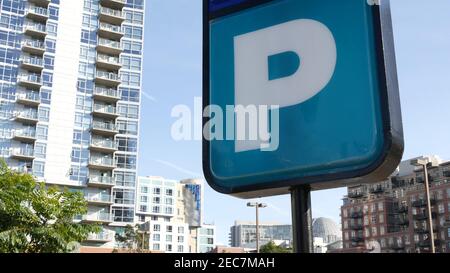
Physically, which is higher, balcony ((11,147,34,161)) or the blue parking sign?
balcony ((11,147,34,161))

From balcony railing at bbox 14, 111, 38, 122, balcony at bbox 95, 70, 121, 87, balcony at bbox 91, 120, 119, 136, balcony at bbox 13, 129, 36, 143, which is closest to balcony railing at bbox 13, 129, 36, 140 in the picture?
balcony at bbox 13, 129, 36, 143

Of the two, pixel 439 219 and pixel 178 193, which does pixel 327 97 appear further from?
pixel 178 193

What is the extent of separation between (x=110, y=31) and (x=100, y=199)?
66.0ft

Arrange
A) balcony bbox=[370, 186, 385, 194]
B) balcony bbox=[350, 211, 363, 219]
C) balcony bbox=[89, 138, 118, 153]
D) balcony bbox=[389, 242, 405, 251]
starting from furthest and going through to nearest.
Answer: balcony bbox=[370, 186, 385, 194] → balcony bbox=[350, 211, 363, 219] → balcony bbox=[389, 242, 405, 251] → balcony bbox=[89, 138, 118, 153]

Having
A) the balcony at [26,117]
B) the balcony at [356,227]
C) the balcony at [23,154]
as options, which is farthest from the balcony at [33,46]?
the balcony at [356,227]

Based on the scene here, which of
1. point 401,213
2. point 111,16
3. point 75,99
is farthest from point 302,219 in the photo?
point 401,213

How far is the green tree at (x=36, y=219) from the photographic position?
46.3 feet

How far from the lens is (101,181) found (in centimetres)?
6322

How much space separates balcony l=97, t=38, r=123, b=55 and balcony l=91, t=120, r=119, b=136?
28.8ft

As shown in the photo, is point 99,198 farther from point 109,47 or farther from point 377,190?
point 377,190

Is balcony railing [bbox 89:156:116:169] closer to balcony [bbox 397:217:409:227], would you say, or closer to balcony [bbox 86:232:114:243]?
balcony [bbox 86:232:114:243]

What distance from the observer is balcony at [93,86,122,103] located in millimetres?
64500

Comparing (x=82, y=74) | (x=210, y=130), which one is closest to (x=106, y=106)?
(x=82, y=74)
